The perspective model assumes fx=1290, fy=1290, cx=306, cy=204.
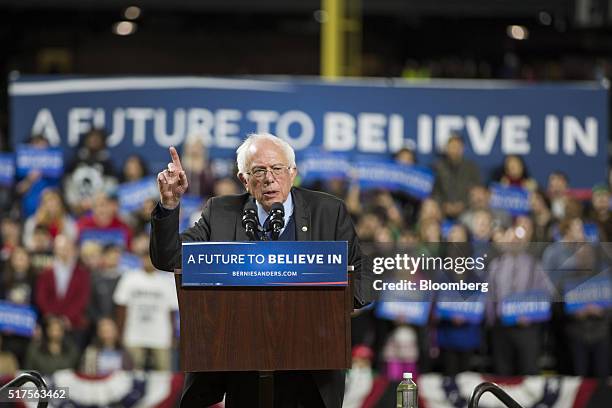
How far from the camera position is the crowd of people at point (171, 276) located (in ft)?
36.0

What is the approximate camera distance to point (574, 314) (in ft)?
36.4

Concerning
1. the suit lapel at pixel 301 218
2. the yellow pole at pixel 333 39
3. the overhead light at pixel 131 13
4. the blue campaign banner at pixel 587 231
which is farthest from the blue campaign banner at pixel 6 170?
the overhead light at pixel 131 13

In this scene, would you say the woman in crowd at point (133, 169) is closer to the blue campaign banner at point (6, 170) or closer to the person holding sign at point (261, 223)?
the blue campaign banner at point (6, 170)

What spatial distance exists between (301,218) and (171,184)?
2.08ft

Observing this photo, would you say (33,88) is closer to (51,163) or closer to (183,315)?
(51,163)

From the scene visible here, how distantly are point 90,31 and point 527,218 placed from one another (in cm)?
1617

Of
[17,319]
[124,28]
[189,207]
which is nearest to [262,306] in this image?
[17,319]

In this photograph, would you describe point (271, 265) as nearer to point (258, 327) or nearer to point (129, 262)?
point (258, 327)

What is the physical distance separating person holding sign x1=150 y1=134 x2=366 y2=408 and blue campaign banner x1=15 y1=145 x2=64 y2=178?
748 centimetres

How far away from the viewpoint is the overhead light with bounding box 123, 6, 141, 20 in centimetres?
2475

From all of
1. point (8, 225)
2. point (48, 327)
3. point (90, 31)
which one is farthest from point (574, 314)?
point (90, 31)

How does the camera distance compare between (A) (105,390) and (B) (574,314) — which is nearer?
(A) (105,390)

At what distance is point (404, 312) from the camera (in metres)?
11.0

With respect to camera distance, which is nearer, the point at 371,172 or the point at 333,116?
the point at 371,172
